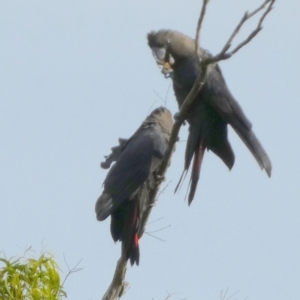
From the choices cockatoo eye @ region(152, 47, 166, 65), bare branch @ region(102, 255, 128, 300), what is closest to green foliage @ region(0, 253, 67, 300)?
bare branch @ region(102, 255, 128, 300)

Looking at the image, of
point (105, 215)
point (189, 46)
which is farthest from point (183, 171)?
point (189, 46)

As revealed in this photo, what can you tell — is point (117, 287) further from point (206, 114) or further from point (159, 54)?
point (159, 54)

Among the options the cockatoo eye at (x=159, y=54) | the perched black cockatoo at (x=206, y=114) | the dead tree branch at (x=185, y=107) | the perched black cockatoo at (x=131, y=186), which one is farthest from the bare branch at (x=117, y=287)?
the cockatoo eye at (x=159, y=54)

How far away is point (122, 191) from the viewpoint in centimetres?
511

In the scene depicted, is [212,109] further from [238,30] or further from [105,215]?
[238,30]

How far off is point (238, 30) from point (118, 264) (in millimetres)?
1609

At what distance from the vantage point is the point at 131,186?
5.12 meters

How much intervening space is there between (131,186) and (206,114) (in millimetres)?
697

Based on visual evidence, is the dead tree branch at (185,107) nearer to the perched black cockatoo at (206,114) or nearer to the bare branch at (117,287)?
the bare branch at (117,287)

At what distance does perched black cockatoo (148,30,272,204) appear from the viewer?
4914 millimetres

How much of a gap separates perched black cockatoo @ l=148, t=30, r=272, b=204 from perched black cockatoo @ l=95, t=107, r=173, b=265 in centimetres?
30

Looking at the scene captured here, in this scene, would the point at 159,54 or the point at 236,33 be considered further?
the point at 159,54

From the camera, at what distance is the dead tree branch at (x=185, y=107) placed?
3643 millimetres

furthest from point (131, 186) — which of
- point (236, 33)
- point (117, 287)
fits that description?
point (236, 33)
